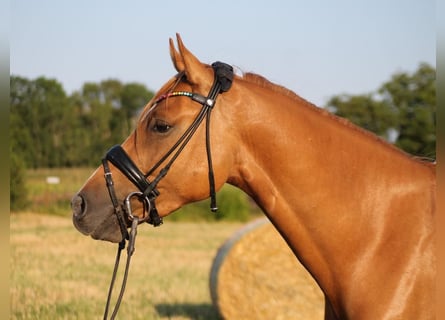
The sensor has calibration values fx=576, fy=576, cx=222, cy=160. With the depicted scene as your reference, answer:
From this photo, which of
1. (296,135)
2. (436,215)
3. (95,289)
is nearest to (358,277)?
(436,215)

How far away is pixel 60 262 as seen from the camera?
13.5m

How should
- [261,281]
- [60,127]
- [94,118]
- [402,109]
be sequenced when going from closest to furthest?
[261,281]
[60,127]
[94,118]
[402,109]

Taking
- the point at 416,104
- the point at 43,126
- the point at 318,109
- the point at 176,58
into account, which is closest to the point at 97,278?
the point at 176,58

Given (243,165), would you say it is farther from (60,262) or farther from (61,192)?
(61,192)

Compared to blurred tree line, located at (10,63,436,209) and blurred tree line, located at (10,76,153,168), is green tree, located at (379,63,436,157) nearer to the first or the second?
blurred tree line, located at (10,63,436,209)

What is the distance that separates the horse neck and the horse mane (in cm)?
6

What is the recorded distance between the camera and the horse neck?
3.47m

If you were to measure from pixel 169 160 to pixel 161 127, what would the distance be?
8.4 inches

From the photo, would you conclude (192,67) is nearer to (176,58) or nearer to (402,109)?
(176,58)

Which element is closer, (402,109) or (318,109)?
(318,109)

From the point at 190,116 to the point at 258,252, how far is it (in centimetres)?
580

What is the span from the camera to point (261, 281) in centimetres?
885

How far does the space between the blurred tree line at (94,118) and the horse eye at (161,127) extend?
9661 mm

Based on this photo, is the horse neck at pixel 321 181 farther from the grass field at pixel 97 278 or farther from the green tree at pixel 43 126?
the green tree at pixel 43 126
